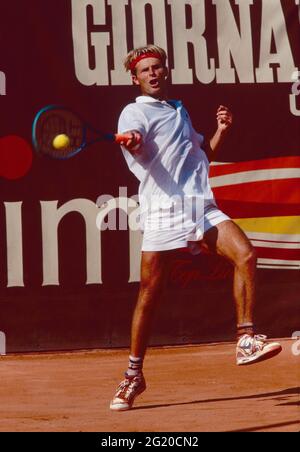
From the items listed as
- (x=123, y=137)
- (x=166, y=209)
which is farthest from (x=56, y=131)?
(x=166, y=209)

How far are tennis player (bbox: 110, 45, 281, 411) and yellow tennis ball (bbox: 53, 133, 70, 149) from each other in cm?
35

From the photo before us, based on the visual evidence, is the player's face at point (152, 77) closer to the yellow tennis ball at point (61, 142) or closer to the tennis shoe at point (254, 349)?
the yellow tennis ball at point (61, 142)

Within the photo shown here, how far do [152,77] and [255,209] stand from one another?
1925mm

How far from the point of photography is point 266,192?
853 cm

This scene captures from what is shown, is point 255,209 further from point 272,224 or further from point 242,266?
point 242,266

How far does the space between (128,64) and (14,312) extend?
7.14ft

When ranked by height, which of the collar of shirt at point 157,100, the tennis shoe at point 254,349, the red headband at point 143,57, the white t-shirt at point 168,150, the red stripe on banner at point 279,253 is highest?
the red headband at point 143,57

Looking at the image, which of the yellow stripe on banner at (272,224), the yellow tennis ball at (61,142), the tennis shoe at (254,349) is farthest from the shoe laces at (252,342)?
the yellow stripe on banner at (272,224)

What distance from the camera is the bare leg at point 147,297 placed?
666 cm

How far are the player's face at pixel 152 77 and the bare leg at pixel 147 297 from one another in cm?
107

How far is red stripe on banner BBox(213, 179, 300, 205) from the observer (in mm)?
8477

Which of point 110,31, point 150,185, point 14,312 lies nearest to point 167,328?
point 14,312

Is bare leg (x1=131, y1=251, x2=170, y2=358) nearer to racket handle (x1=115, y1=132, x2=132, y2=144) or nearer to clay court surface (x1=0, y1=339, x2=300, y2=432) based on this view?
clay court surface (x1=0, y1=339, x2=300, y2=432)

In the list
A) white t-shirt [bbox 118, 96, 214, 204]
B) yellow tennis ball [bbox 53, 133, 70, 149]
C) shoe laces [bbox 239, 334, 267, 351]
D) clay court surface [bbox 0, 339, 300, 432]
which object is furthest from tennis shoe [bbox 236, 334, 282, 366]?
yellow tennis ball [bbox 53, 133, 70, 149]
